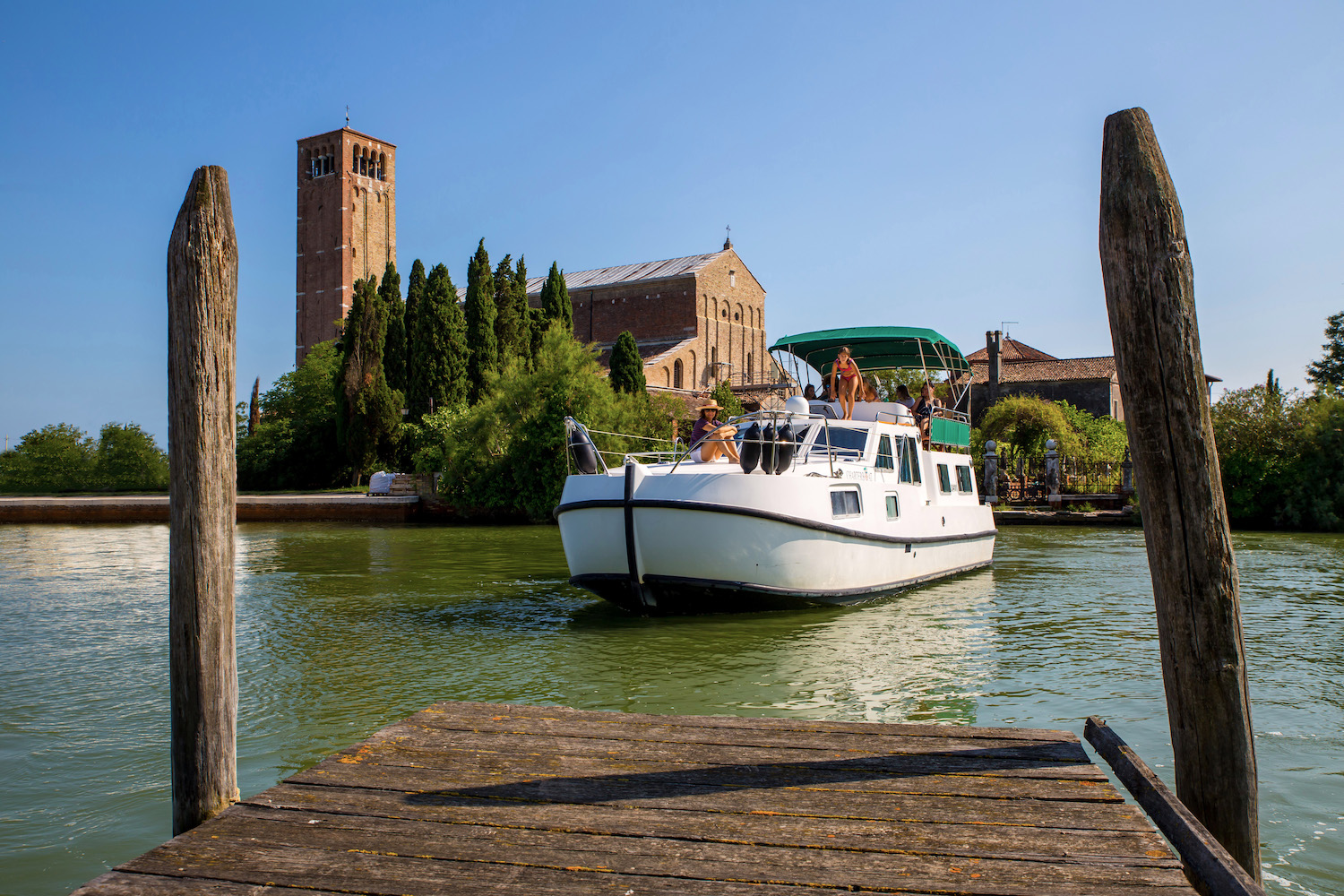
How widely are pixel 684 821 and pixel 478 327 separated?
146 ft

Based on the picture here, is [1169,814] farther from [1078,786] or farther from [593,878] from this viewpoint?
[593,878]

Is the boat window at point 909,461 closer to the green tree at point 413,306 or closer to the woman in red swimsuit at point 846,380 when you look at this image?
the woman in red swimsuit at point 846,380

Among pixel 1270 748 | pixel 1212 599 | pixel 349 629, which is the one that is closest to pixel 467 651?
pixel 349 629

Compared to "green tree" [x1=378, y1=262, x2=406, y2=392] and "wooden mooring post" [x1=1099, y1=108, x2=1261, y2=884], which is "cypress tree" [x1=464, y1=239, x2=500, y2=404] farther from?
"wooden mooring post" [x1=1099, y1=108, x2=1261, y2=884]

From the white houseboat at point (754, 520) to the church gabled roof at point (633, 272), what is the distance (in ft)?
158

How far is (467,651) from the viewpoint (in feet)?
31.3

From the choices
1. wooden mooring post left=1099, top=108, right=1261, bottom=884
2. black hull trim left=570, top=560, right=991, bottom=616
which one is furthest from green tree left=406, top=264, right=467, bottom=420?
wooden mooring post left=1099, top=108, right=1261, bottom=884

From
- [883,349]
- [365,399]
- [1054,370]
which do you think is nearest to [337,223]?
[365,399]

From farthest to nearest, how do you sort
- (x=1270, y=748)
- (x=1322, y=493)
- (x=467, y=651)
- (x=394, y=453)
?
1. (x=394, y=453)
2. (x=1322, y=493)
3. (x=467, y=651)
4. (x=1270, y=748)

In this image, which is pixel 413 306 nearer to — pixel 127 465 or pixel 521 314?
pixel 521 314

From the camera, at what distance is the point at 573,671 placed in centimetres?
858

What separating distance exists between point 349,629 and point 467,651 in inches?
83.6

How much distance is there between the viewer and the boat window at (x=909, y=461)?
13.1 meters

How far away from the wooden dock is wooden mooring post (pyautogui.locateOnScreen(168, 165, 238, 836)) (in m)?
0.54
